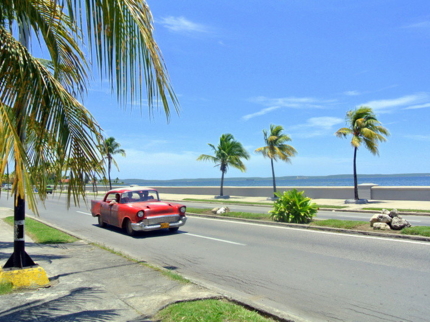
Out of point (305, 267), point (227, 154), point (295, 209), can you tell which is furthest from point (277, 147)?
point (305, 267)

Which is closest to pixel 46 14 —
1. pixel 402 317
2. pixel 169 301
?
pixel 169 301

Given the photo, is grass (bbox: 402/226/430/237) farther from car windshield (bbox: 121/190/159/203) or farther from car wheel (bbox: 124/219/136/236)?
car wheel (bbox: 124/219/136/236)

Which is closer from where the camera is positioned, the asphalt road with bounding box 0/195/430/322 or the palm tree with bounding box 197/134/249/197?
the asphalt road with bounding box 0/195/430/322

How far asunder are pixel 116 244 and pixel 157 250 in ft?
5.42

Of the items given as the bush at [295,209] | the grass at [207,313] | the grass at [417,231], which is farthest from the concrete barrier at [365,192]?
the grass at [207,313]

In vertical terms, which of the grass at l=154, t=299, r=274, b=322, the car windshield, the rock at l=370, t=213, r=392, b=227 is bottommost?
the grass at l=154, t=299, r=274, b=322

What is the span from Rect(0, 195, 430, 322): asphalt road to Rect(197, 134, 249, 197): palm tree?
2252 centimetres

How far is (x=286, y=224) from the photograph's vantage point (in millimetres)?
13633

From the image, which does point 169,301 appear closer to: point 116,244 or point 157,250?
point 157,250

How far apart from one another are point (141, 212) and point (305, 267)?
5619 mm

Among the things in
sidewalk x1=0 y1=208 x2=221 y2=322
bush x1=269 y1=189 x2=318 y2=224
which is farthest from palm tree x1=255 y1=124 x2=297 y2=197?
sidewalk x1=0 y1=208 x2=221 y2=322

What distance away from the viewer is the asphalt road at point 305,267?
5.53 meters

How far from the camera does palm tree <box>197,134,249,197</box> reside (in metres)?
35.7

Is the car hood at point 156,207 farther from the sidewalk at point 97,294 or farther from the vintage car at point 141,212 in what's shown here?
the sidewalk at point 97,294
